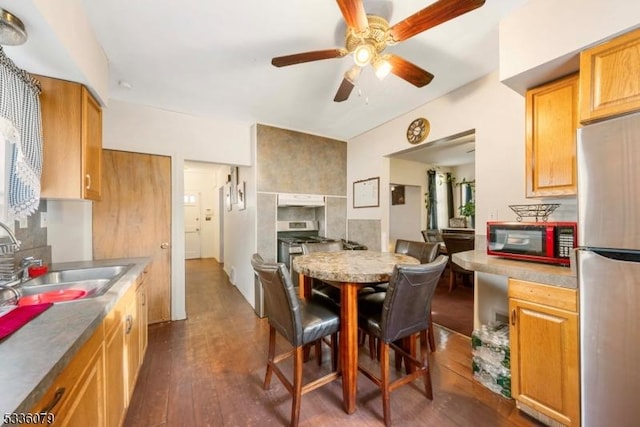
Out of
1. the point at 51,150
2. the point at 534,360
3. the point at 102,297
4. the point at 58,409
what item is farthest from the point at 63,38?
the point at 534,360

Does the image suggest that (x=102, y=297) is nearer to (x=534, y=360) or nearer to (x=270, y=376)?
(x=270, y=376)

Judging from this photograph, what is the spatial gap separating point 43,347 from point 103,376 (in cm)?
44

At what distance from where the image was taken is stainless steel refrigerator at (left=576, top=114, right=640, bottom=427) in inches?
43.0

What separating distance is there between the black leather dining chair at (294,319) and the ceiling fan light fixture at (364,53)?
4.25 ft

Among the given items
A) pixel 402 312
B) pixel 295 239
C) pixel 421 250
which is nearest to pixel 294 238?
pixel 295 239

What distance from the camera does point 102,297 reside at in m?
1.16

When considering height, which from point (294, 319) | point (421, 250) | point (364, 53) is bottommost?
point (294, 319)

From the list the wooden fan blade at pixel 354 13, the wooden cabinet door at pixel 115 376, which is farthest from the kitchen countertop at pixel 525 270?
the wooden cabinet door at pixel 115 376

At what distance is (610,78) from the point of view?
1.26 metres

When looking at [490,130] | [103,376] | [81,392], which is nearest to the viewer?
[81,392]

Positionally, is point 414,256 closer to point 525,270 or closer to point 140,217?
point 525,270

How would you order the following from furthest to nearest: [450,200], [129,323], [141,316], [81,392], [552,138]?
[450,200], [141,316], [552,138], [129,323], [81,392]

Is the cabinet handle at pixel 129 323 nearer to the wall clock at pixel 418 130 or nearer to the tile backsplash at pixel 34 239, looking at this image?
the tile backsplash at pixel 34 239

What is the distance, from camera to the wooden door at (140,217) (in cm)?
264
